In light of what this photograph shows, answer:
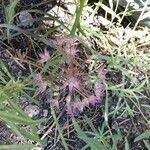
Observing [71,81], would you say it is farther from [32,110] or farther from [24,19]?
[24,19]

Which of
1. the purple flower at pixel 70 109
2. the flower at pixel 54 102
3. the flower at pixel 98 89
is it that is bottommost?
the purple flower at pixel 70 109

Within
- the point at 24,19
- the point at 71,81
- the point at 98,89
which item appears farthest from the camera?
the point at 24,19

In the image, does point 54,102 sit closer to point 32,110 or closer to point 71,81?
point 32,110

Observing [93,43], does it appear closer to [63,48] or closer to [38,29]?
[38,29]

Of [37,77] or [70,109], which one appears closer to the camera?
[37,77]

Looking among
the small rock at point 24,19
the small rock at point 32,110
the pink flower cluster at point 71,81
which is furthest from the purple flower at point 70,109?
the small rock at point 24,19

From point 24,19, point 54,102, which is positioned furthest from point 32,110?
point 24,19

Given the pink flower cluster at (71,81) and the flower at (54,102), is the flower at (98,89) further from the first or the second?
the flower at (54,102)

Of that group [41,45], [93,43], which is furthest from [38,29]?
[93,43]

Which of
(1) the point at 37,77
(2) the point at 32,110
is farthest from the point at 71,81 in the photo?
(2) the point at 32,110

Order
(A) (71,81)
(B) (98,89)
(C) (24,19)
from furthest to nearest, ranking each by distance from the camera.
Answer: (C) (24,19) → (B) (98,89) → (A) (71,81)

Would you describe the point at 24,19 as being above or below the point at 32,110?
above
